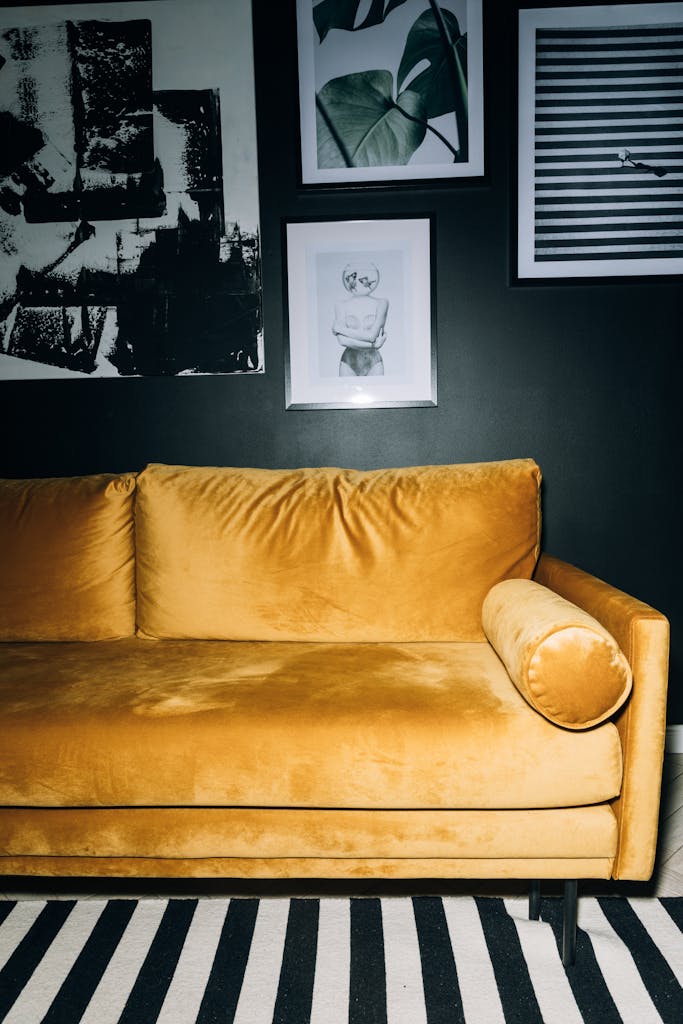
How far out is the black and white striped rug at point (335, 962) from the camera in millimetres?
1214

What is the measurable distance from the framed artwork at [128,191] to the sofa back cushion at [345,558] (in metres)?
0.67

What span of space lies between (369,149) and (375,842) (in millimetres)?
1976

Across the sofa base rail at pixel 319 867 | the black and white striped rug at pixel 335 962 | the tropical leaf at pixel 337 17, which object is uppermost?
the tropical leaf at pixel 337 17

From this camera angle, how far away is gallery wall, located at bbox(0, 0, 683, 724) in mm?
2223

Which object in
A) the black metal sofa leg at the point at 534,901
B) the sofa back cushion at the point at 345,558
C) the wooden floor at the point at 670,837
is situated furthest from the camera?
the sofa back cushion at the point at 345,558

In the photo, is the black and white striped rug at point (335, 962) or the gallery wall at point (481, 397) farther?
the gallery wall at point (481, 397)

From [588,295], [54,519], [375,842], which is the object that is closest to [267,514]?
[54,519]

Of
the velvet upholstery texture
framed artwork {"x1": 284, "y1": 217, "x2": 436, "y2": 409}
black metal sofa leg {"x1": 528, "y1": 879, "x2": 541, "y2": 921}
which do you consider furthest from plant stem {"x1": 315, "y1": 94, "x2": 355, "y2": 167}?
black metal sofa leg {"x1": 528, "y1": 879, "x2": 541, "y2": 921}

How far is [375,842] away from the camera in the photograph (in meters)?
1.32

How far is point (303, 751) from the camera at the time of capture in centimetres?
130

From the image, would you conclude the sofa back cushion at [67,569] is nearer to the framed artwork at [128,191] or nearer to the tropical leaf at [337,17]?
the framed artwork at [128,191]

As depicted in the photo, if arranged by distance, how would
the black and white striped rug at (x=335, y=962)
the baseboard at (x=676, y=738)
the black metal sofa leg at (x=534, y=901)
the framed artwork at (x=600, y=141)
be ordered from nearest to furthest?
the black and white striped rug at (x=335, y=962), the black metal sofa leg at (x=534, y=901), the framed artwork at (x=600, y=141), the baseboard at (x=676, y=738)

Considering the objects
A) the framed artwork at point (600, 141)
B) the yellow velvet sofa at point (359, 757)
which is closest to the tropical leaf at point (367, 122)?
the framed artwork at point (600, 141)

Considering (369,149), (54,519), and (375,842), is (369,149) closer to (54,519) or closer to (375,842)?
(54,519)
